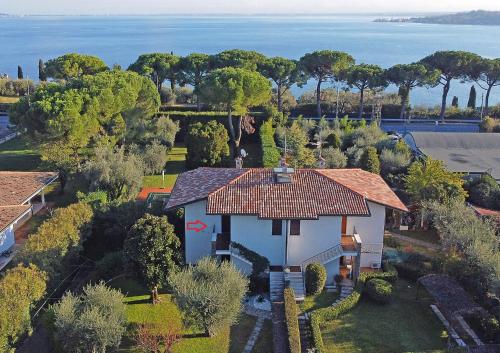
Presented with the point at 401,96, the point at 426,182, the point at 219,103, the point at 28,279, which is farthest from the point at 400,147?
the point at 28,279

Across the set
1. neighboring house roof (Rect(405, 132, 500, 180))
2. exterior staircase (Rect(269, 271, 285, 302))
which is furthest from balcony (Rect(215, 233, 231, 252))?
neighboring house roof (Rect(405, 132, 500, 180))

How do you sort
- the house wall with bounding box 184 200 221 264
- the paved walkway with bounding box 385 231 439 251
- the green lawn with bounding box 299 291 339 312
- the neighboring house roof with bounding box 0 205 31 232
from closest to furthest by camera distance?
the green lawn with bounding box 299 291 339 312 < the house wall with bounding box 184 200 221 264 < the neighboring house roof with bounding box 0 205 31 232 < the paved walkway with bounding box 385 231 439 251

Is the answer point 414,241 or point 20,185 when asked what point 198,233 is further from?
point 20,185

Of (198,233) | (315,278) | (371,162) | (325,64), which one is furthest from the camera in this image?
(325,64)

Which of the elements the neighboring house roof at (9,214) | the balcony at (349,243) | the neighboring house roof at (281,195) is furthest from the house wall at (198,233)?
the neighboring house roof at (9,214)

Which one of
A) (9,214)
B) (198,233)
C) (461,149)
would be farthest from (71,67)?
(461,149)

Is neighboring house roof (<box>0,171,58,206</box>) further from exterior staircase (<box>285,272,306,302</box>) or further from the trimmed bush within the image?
the trimmed bush

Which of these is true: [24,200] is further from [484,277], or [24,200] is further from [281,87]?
[281,87]
